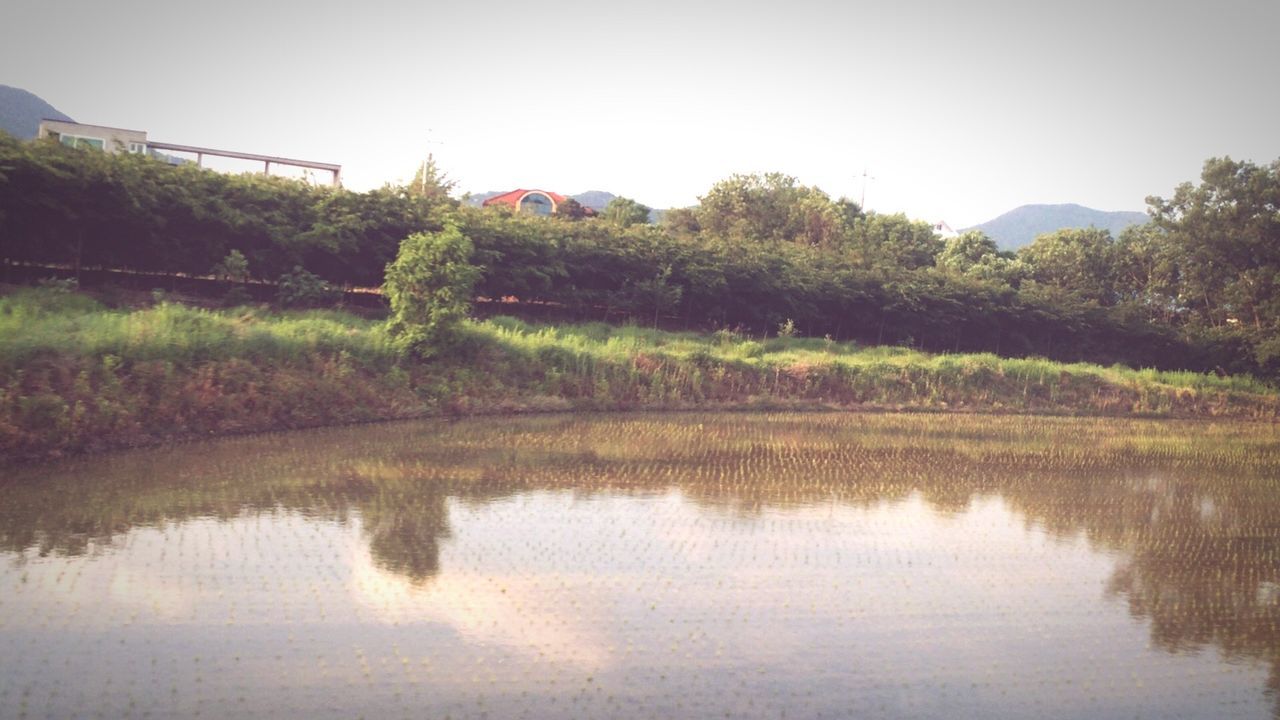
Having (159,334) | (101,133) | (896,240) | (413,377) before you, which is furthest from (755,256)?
(101,133)

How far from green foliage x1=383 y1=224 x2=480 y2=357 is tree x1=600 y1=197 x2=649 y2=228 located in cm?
3043

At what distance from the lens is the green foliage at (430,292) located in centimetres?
1641

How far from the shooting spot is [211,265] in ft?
60.1

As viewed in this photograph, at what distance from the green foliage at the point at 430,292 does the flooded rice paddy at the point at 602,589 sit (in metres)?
3.70

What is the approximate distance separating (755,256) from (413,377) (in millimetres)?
13929

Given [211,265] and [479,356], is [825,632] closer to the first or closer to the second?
[479,356]

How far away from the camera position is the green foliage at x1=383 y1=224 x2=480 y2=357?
1641 cm

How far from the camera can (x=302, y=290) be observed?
62.1 ft

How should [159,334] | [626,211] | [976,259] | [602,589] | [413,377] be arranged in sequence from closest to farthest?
[602,589]
[159,334]
[413,377]
[976,259]
[626,211]

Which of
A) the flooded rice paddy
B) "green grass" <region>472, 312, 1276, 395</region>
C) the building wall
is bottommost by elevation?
the flooded rice paddy

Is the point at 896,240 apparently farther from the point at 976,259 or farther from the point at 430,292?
the point at 430,292

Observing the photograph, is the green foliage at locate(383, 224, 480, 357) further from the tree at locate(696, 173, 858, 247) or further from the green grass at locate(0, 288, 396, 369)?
the tree at locate(696, 173, 858, 247)

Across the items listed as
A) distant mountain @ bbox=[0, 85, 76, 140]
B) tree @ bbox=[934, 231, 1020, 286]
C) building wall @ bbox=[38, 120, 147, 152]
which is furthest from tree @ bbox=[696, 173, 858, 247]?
distant mountain @ bbox=[0, 85, 76, 140]

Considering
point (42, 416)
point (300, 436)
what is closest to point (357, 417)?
point (300, 436)
